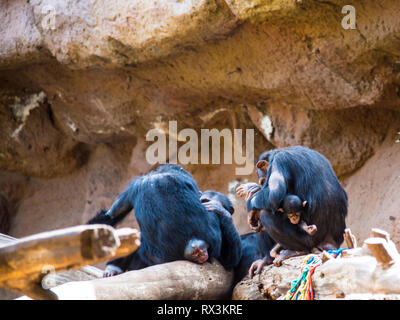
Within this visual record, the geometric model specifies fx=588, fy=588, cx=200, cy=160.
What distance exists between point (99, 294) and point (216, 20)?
2.57 meters

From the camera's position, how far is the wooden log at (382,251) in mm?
2061

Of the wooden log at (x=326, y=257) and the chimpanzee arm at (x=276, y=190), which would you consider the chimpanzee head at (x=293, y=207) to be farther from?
the wooden log at (x=326, y=257)

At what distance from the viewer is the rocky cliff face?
441cm

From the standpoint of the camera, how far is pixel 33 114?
21.8 ft

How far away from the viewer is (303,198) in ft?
10.5

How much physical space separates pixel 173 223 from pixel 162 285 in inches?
19.4

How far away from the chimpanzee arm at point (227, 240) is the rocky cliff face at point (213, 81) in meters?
1.56

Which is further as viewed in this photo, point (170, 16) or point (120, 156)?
point (120, 156)

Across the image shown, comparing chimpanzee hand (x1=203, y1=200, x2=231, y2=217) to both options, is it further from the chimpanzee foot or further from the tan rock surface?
the tan rock surface

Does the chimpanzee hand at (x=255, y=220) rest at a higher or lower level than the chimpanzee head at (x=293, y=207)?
lower

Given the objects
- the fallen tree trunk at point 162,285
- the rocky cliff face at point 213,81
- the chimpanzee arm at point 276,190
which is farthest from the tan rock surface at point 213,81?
the fallen tree trunk at point 162,285

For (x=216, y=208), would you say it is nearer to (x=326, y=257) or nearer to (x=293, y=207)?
(x=293, y=207)

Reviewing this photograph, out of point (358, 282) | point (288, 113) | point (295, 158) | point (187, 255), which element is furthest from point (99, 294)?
point (288, 113)
